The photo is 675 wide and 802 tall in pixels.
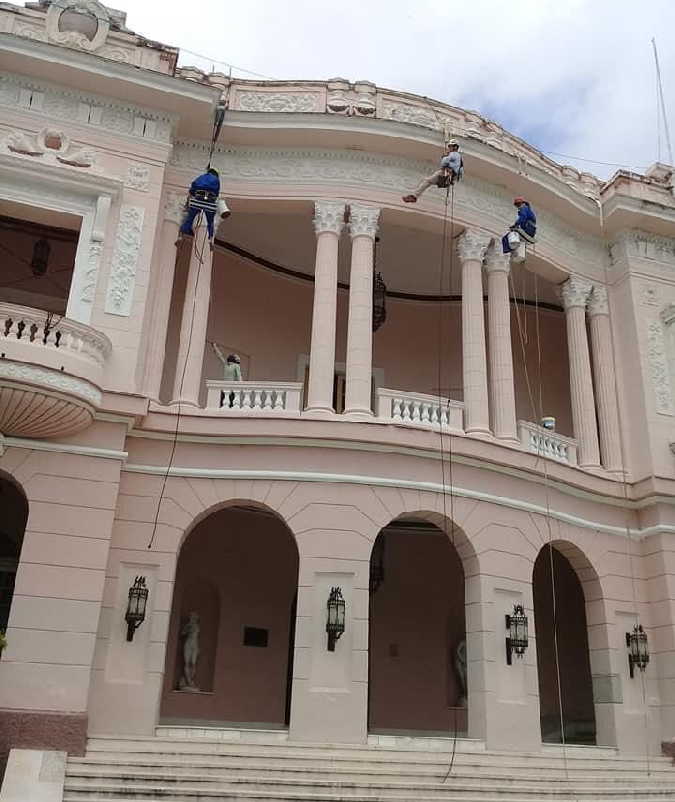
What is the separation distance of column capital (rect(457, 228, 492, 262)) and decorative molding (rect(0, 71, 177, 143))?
588 centimetres

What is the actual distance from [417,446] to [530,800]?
549cm

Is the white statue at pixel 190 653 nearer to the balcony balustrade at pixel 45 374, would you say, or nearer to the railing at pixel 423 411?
the balcony balustrade at pixel 45 374

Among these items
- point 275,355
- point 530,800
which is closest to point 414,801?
point 530,800

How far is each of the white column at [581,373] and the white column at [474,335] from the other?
238cm

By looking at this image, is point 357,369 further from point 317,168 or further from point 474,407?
point 317,168

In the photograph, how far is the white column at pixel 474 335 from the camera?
15.1m

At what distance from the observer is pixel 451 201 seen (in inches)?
646

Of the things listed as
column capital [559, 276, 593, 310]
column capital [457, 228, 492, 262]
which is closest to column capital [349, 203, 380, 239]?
column capital [457, 228, 492, 262]

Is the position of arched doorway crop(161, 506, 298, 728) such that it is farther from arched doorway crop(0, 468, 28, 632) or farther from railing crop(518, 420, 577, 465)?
A: railing crop(518, 420, 577, 465)

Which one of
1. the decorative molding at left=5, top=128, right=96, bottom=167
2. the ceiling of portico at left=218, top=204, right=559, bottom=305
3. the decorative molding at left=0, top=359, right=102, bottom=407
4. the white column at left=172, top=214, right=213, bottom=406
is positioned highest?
the ceiling of portico at left=218, top=204, right=559, bottom=305

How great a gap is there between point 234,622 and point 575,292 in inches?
390

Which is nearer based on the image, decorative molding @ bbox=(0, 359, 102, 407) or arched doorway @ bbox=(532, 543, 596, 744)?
decorative molding @ bbox=(0, 359, 102, 407)

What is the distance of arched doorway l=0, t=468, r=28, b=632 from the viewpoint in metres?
15.9

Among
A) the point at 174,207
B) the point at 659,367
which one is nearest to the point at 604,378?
the point at 659,367
